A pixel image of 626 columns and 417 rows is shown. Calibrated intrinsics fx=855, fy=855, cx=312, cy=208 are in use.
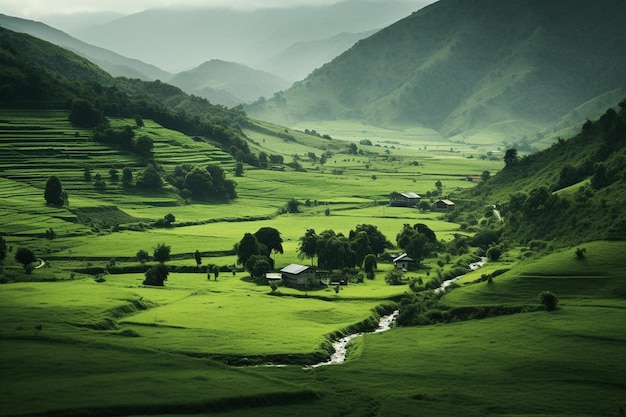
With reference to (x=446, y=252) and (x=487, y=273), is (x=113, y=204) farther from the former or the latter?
(x=487, y=273)

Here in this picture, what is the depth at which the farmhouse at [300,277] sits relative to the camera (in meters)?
115

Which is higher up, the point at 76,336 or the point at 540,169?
the point at 540,169

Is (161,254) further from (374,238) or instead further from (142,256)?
(374,238)

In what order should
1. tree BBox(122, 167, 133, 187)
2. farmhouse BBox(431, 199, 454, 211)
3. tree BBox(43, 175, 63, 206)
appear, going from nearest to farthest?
1. tree BBox(43, 175, 63, 206)
2. tree BBox(122, 167, 133, 187)
3. farmhouse BBox(431, 199, 454, 211)

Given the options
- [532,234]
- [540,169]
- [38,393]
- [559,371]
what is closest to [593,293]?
[559,371]

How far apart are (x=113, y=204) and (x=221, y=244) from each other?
4075 centimetres

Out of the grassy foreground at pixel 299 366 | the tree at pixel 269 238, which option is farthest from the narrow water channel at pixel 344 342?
the tree at pixel 269 238

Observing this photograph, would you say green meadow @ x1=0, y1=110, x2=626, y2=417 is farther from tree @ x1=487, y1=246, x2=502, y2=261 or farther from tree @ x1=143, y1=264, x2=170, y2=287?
tree @ x1=143, y1=264, x2=170, y2=287

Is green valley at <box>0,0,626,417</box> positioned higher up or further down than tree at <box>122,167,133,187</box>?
further down

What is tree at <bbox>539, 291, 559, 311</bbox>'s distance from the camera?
9662 cm

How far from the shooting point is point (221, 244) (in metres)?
140

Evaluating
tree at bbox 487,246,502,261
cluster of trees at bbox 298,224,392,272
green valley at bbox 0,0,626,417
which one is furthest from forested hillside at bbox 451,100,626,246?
cluster of trees at bbox 298,224,392,272

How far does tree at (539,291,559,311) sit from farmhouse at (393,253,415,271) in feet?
108

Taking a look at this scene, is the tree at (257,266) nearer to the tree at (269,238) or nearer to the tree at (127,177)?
the tree at (269,238)
